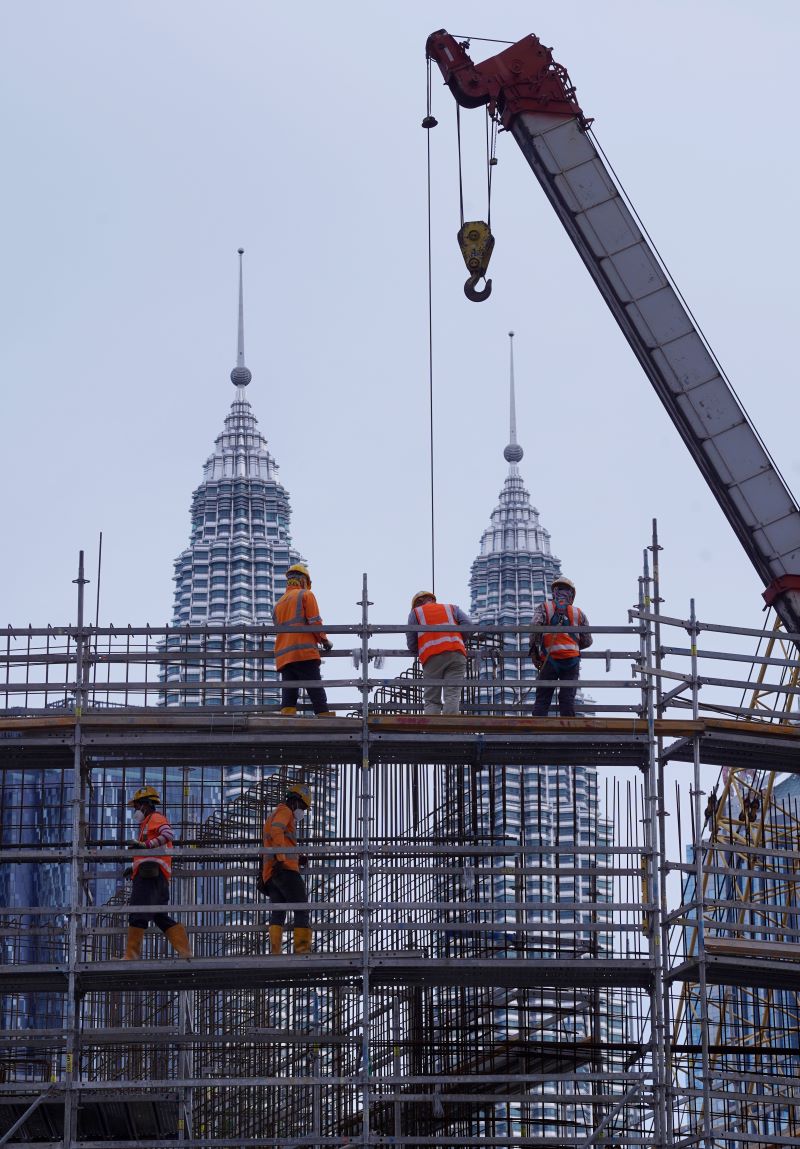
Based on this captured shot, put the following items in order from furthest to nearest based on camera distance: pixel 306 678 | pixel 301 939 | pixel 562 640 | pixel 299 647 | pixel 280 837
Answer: pixel 562 640 < pixel 306 678 < pixel 299 647 < pixel 280 837 < pixel 301 939

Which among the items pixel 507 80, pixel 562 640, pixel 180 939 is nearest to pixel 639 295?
pixel 507 80

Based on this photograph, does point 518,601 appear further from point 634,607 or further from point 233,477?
point 634,607

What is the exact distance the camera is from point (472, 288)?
27188 mm

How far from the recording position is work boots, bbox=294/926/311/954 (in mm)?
21672

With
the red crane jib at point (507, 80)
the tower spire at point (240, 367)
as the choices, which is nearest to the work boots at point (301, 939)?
the red crane jib at point (507, 80)

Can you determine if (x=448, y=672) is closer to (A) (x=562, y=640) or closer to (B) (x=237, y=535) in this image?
(A) (x=562, y=640)

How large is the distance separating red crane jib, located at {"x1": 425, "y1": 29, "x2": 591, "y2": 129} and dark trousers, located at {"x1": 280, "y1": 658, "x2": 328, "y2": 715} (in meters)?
8.93

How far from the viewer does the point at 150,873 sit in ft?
70.8

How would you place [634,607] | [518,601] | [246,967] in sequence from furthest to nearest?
[518,601]
[634,607]
[246,967]

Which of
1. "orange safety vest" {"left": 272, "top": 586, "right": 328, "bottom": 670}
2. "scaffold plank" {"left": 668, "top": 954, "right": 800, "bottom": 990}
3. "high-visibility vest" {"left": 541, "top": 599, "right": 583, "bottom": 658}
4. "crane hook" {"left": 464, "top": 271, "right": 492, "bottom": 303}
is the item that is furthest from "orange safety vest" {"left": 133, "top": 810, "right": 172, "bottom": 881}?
"crane hook" {"left": 464, "top": 271, "right": 492, "bottom": 303}

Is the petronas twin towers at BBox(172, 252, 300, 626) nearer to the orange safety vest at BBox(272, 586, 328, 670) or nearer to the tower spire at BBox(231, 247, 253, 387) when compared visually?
the tower spire at BBox(231, 247, 253, 387)

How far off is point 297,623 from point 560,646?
2970 millimetres

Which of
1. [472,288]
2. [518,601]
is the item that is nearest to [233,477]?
[518,601]

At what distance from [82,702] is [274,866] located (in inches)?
107
